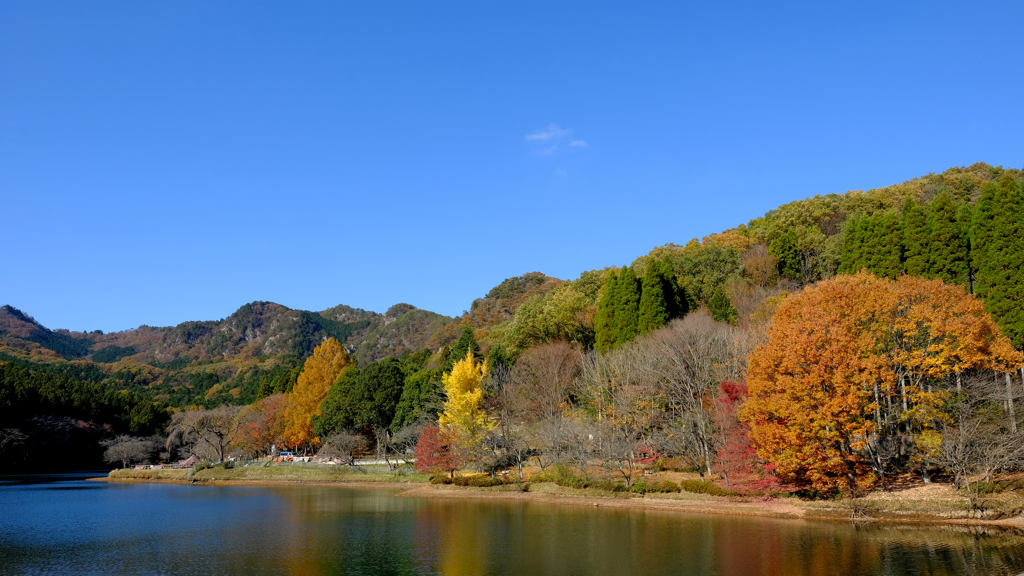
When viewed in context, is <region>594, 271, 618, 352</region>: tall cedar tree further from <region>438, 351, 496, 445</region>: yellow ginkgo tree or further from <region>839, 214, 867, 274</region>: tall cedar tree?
<region>839, 214, 867, 274</region>: tall cedar tree

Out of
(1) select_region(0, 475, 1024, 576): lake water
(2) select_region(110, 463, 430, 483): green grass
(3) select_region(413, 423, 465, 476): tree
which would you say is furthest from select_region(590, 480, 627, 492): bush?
(2) select_region(110, 463, 430, 483): green grass

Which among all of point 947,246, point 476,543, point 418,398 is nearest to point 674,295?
point 947,246

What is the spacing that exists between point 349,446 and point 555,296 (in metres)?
22.0

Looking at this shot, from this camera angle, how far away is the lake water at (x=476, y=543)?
720 inches

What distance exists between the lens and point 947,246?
120ft

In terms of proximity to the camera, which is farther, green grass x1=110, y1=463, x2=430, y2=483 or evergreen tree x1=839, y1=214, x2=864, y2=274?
green grass x1=110, y1=463, x2=430, y2=483

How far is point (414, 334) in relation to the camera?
159 metres

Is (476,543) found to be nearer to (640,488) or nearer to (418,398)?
(640,488)


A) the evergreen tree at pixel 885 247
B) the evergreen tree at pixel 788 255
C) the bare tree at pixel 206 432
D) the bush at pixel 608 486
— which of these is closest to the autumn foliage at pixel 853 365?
the bush at pixel 608 486

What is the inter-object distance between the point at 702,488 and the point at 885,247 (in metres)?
20.4

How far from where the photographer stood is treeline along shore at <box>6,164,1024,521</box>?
26.9 metres

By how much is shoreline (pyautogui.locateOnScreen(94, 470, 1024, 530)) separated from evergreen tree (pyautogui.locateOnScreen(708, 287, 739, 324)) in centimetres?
1778

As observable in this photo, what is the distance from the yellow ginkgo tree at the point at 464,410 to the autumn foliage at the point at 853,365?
1928 cm

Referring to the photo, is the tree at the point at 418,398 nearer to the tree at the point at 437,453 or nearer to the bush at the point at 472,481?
the tree at the point at 437,453
